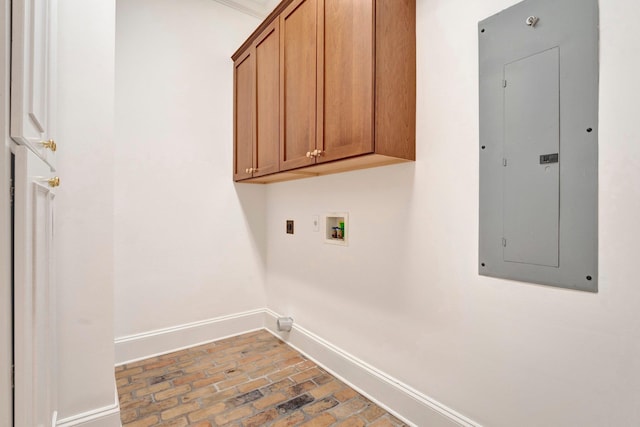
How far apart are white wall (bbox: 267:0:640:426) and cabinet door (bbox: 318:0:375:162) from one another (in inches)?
13.0

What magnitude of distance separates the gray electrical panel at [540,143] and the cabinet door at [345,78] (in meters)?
0.50

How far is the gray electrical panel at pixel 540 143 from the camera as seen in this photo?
1062mm

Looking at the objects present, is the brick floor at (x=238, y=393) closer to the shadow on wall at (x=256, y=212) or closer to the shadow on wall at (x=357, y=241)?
the shadow on wall at (x=357, y=241)

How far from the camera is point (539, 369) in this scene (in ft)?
3.89

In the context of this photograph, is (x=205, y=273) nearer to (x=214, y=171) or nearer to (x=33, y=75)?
(x=214, y=171)

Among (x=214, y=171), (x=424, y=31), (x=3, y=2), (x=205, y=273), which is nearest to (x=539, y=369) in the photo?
(x=424, y=31)

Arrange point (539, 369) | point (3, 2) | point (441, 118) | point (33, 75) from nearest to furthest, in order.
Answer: point (3, 2), point (33, 75), point (539, 369), point (441, 118)

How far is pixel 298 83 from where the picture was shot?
6.30 ft

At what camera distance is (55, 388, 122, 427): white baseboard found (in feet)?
4.78

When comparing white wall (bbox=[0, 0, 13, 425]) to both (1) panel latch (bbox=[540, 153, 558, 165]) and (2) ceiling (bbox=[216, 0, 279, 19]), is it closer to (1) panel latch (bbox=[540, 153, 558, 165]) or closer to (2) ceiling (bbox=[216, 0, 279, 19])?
(1) panel latch (bbox=[540, 153, 558, 165])

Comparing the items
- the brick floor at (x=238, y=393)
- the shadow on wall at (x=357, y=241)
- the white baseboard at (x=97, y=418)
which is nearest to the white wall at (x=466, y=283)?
the shadow on wall at (x=357, y=241)

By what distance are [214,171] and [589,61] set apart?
2.49 m

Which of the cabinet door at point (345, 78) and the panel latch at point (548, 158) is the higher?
the cabinet door at point (345, 78)

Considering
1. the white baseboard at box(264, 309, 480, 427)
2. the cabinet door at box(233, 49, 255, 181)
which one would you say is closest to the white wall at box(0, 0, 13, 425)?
the white baseboard at box(264, 309, 480, 427)
